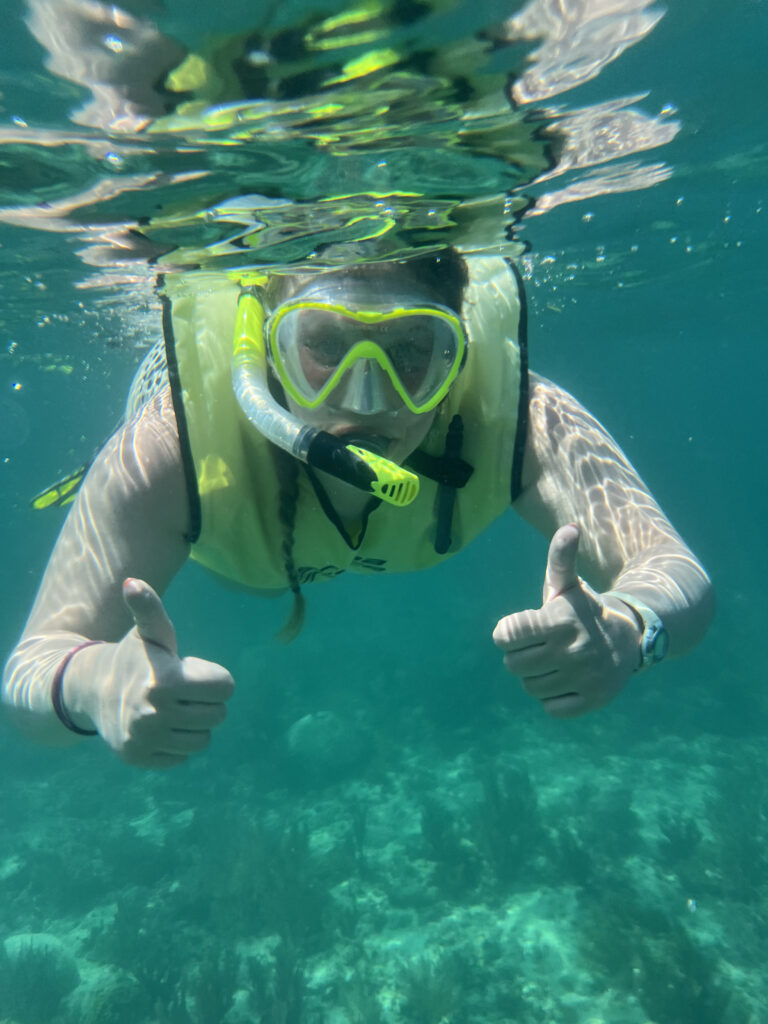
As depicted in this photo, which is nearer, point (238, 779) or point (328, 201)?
point (328, 201)

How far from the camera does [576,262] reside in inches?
650

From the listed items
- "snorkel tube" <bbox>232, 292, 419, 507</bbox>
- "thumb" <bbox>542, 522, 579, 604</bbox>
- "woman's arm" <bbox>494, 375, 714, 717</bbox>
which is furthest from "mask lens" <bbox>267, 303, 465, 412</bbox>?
"thumb" <bbox>542, 522, 579, 604</bbox>

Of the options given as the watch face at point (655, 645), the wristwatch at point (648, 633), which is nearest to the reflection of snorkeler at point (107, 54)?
the wristwatch at point (648, 633)

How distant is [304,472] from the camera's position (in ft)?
12.6

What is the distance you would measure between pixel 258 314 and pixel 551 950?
914cm

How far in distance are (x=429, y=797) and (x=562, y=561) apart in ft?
41.6

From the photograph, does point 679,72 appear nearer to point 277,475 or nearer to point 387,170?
point 387,170

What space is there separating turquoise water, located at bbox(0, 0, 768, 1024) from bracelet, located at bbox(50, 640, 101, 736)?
354 cm

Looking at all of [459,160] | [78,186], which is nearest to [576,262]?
[459,160]

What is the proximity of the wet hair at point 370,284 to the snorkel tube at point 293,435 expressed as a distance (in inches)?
11.2

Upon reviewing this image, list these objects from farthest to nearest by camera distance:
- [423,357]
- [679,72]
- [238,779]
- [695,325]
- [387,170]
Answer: [695,325], [238,779], [679,72], [387,170], [423,357]

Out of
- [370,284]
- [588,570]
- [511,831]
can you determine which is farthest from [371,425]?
[511,831]

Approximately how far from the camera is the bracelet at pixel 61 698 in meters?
2.76

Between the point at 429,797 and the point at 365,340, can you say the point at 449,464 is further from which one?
the point at 429,797
